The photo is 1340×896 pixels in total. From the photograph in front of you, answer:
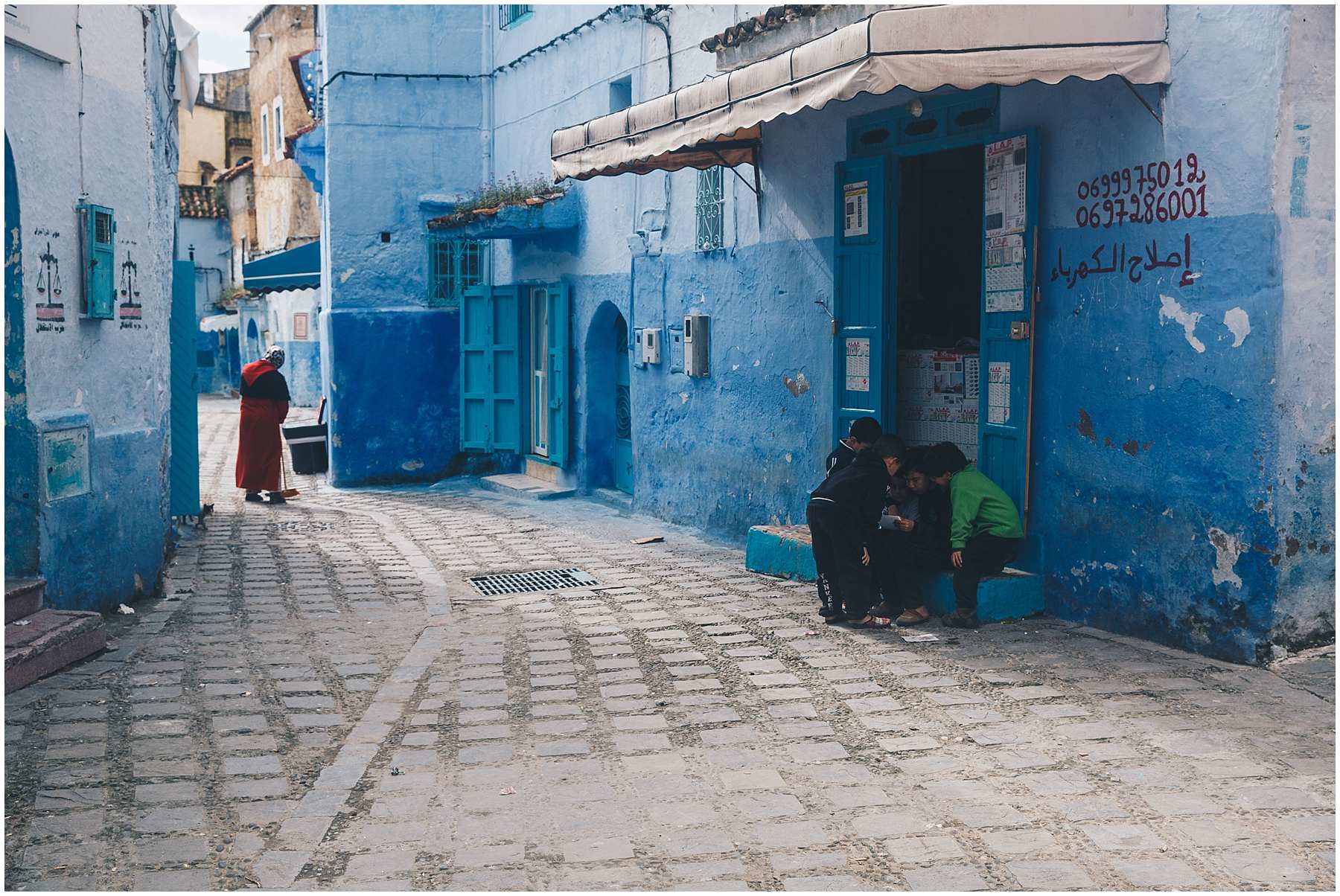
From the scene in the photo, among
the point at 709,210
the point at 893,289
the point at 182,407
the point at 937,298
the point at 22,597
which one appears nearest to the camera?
the point at 22,597

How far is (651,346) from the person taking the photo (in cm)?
1174

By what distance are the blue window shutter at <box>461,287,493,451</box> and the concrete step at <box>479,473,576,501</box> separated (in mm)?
569

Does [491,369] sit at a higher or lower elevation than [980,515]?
higher

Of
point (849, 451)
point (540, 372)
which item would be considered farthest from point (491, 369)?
point (849, 451)

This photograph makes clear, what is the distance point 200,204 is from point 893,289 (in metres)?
36.8

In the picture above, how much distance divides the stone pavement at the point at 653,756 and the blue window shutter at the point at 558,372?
559 cm

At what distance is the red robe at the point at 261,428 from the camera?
13.6 metres

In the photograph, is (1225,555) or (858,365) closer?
(1225,555)

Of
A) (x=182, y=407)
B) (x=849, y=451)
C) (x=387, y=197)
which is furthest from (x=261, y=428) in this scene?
(x=849, y=451)

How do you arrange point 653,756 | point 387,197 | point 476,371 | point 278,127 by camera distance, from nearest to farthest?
point 653,756 < point 476,371 < point 387,197 < point 278,127

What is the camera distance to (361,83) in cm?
1561

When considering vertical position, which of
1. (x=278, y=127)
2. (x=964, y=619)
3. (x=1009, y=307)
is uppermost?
(x=278, y=127)

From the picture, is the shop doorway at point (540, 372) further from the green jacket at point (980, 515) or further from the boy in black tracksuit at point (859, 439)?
the green jacket at point (980, 515)

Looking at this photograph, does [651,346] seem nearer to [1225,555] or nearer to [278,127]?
[1225,555]
